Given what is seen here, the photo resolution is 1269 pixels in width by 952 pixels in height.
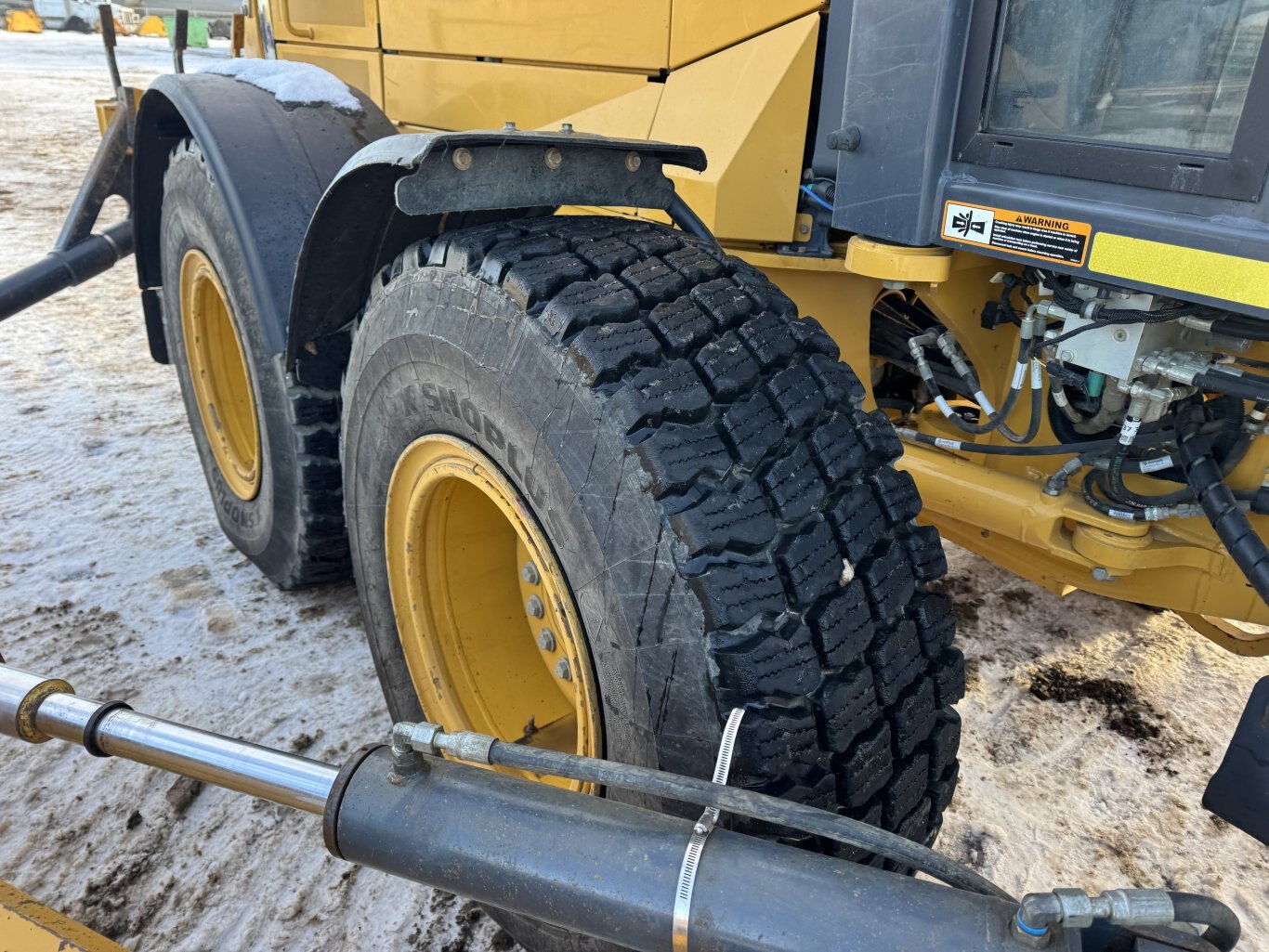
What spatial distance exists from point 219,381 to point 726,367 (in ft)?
8.01

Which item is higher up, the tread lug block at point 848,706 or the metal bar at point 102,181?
the metal bar at point 102,181

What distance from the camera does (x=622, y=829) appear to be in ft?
3.48

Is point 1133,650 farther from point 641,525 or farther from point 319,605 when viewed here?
point 319,605

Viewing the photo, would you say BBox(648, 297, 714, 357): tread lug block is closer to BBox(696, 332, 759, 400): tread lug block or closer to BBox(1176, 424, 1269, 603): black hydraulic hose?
BBox(696, 332, 759, 400): tread lug block

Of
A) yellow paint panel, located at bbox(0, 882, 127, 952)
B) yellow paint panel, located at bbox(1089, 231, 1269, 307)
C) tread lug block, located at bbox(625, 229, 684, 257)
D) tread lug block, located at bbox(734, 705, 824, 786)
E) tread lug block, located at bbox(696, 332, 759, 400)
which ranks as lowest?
yellow paint panel, located at bbox(0, 882, 127, 952)

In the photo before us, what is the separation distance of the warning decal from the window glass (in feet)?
0.40

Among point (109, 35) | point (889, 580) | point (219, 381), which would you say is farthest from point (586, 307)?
point (109, 35)

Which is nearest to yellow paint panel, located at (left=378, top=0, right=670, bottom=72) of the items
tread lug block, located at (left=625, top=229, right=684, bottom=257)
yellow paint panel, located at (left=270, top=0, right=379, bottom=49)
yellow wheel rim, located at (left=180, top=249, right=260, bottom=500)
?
yellow paint panel, located at (left=270, top=0, right=379, bottom=49)

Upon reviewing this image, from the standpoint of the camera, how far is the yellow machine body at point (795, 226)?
6.25 ft

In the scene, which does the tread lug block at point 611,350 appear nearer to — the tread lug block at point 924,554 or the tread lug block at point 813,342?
the tread lug block at point 813,342

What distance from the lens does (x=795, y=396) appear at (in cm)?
144

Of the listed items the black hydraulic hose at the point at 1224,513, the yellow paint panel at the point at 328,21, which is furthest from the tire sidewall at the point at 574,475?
the yellow paint panel at the point at 328,21

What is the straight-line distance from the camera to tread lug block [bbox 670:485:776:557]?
4.15 ft

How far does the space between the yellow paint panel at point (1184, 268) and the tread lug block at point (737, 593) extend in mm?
656
